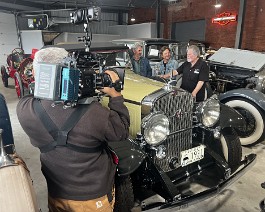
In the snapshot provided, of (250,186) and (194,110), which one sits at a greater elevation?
(194,110)

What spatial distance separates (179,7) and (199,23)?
1.81 metres

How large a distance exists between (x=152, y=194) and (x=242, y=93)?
2368 mm

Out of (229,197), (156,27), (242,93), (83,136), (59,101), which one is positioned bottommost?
(229,197)

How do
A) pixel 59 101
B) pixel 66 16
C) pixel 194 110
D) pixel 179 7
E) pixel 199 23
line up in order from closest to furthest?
pixel 59 101 → pixel 194 110 → pixel 199 23 → pixel 179 7 → pixel 66 16

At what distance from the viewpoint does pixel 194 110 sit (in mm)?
2682

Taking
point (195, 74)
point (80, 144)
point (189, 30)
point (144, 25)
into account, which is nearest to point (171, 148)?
point (80, 144)

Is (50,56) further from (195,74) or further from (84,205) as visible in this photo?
(195,74)

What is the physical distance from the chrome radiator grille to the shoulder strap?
109 cm

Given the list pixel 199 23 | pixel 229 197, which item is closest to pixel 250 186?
pixel 229 197

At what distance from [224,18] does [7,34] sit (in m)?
12.4

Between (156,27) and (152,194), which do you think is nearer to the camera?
(152,194)

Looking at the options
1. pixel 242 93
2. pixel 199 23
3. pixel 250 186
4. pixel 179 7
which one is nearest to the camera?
pixel 250 186

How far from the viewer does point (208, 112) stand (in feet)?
8.70

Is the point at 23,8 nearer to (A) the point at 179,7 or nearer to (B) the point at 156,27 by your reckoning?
(B) the point at 156,27
